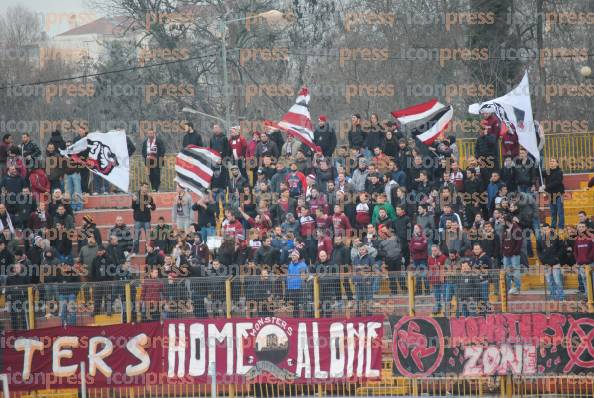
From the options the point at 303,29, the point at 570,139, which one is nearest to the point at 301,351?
the point at 570,139

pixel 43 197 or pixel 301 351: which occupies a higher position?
pixel 43 197

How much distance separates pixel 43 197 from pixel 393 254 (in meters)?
9.34

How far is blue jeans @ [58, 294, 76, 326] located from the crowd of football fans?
1.4 inches

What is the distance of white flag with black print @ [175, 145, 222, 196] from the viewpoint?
27094mm

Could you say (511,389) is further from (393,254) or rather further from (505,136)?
(505,136)

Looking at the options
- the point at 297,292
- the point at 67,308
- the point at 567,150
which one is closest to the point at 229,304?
the point at 297,292

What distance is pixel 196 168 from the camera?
27188 mm

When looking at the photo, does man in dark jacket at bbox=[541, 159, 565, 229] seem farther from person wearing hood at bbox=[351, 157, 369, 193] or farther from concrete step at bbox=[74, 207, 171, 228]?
concrete step at bbox=[74, 207, 171, 228]

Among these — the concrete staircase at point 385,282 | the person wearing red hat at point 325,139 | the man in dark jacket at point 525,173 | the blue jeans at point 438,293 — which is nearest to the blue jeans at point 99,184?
the concrete staircase at point 385,282

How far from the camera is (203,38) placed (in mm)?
49469

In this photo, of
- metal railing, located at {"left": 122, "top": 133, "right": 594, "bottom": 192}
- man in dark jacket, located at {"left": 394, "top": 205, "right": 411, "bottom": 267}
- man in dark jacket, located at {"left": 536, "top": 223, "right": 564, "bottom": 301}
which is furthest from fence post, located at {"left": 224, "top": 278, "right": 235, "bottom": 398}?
metal railing, located at {"left": 122, "top": 133, "right": 594, "bottom": 192}

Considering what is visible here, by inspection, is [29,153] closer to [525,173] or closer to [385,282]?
Answer: [385,282]

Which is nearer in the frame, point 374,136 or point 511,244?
point 511,244

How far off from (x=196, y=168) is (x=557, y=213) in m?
8.88
